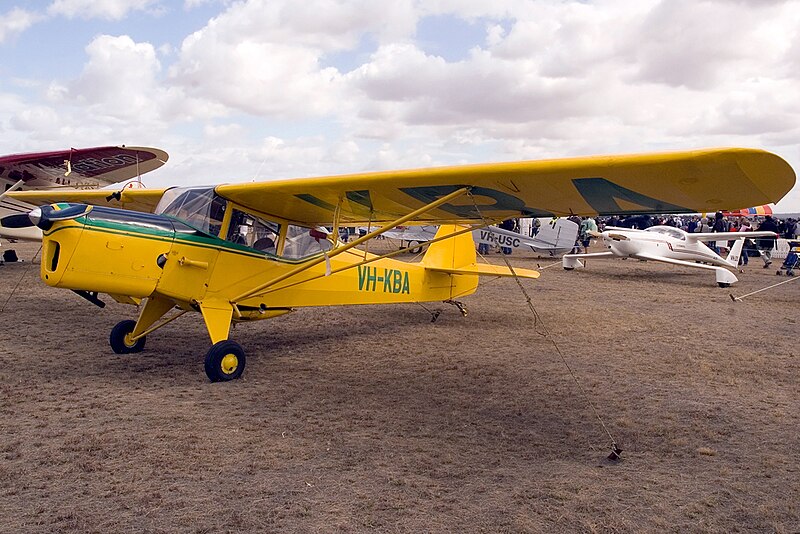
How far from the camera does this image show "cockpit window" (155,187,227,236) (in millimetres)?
6273

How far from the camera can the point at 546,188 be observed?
4797mm

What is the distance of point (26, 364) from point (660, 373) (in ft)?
21.6

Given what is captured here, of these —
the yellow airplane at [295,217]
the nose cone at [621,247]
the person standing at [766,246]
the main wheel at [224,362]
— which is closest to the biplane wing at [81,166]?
the yellow airplane at [295,217]


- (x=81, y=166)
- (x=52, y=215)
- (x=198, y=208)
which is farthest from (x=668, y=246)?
(x=52, y=215)

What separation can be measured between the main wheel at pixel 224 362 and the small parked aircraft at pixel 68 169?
337 inches

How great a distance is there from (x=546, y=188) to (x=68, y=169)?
457 inches

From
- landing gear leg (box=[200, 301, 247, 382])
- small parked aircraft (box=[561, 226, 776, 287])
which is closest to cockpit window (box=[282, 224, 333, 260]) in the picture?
landing gear leg (box=[200, 301, 247, 382])

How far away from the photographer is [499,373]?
20.9 ft

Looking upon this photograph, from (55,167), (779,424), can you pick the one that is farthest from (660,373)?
(55,167)

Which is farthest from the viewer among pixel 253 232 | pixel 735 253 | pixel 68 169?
pixel 735 253

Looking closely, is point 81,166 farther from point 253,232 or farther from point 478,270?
point 478,270

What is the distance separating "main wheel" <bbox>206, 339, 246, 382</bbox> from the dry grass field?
151mm

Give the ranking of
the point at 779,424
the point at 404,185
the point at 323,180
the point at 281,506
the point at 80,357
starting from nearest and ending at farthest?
the point at 281,506
the point at 779,424
the point at 404,185
the point at 323,180
the point at 80,357

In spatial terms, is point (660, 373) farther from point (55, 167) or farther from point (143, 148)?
point (55, 167)
